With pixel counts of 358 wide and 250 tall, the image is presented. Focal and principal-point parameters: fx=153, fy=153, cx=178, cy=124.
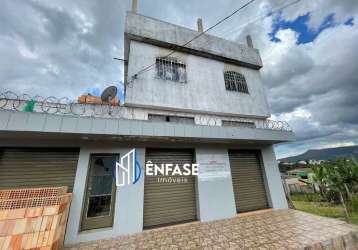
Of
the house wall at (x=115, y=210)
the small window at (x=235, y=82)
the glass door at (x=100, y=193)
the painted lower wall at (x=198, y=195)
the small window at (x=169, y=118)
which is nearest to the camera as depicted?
the house wall at (x=115, y=210)

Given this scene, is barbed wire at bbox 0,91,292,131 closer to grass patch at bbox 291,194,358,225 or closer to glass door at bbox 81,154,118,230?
glass door at bbox 81,154,118,230

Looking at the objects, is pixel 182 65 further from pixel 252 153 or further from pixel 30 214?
pixel 30 214

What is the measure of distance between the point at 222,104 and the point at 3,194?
8.94m

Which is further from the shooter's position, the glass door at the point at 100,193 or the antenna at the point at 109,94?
the antenna at the point at 109,94

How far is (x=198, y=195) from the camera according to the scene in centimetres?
617

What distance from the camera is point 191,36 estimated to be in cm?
900

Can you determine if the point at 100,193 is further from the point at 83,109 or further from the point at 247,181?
the point at 247,181

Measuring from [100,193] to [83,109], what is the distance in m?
3.35

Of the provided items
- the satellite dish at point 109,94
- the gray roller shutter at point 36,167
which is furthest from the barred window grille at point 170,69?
the gray roller shutter at point 36,167

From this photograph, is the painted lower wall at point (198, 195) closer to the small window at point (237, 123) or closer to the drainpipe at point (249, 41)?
the small window at point (237, 123)

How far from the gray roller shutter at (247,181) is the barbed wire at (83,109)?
6.31ft

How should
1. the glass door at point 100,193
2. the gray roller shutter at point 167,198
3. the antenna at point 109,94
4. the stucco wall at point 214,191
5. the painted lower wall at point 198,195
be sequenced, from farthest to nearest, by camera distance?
the antenna at point 109,94 < the stucco wall at point 214,191 < the gray roller shutter at point 167,198 < the glass door at point 100,193 < the painted lower wall at point 198,195

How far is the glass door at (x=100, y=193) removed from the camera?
500 centimetres

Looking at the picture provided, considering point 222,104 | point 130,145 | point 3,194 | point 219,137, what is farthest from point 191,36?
point 3,194
